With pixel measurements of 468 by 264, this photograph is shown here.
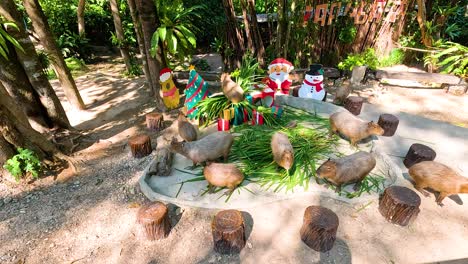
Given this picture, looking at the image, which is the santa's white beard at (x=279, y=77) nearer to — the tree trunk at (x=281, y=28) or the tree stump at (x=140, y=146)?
the tree trunk at (x=281, y=28)

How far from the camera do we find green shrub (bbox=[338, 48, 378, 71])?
6.55 meters

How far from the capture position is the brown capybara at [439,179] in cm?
275

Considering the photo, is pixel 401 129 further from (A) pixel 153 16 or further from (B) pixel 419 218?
(A) pixel 153 16

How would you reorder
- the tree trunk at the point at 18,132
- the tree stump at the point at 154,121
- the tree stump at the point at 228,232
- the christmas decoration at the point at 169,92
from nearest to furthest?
the tree stump at the point at 228,232, the tree trunk at the point at 18,132, the tree stump at the point at 154,121, the christmas decoration at the point at 169,92

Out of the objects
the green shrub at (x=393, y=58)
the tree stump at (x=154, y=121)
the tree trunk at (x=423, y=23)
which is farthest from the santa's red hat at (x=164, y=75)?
the tree trunk at (x=423, y=23)

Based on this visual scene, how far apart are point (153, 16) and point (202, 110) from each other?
6.71 feet

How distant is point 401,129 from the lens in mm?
4332

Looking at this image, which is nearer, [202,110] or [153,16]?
[202,110]

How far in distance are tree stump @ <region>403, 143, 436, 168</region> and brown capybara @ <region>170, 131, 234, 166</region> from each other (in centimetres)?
234

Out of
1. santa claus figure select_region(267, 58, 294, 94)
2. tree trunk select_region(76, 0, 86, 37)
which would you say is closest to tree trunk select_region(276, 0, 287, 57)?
santa claus figure select_region(267, 58, 294, 94)

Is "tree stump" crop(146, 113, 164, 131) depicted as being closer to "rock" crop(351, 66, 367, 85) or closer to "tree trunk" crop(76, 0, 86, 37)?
"rock" crop(351, 66, 367, 85)

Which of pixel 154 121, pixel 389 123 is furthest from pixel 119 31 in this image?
pixel 389 123

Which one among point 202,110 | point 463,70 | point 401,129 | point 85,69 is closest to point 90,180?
point 202,110

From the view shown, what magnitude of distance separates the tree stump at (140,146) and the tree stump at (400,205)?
3.19 m
